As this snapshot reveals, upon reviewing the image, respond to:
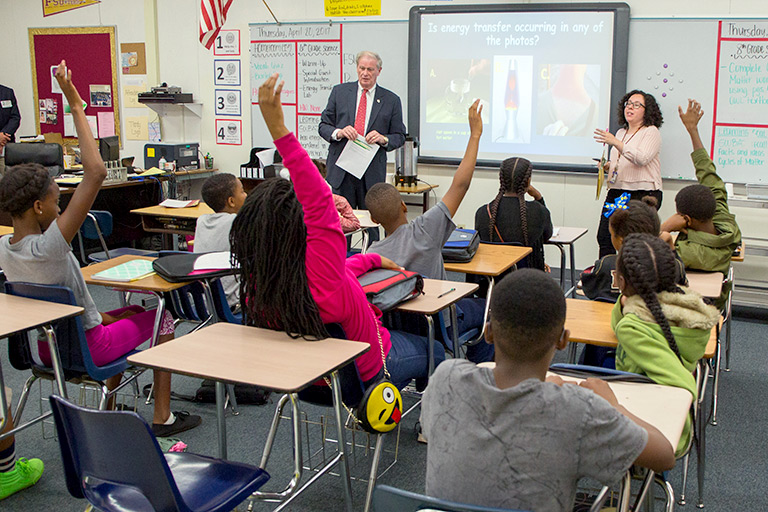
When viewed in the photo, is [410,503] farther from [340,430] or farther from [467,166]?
[467,166]

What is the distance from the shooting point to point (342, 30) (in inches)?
255

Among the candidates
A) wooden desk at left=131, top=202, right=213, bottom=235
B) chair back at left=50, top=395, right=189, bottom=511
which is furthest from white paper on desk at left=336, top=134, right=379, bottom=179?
chair back at left=50, top=395, right=189, bottom=511

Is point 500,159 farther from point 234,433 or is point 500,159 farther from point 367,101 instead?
point 234,433

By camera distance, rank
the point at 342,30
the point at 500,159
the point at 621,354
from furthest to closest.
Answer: the point at 342,30, the point at 500,159, the point at 621,354

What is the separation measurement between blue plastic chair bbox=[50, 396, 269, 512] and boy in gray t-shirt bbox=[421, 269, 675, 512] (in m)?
0.59

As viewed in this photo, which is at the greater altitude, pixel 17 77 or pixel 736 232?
pixel 17 77

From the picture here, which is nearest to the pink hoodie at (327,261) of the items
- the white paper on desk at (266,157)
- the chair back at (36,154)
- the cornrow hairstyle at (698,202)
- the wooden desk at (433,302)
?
the wooden desk at (433,302)

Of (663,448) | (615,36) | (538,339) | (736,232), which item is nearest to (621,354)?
(663,448)

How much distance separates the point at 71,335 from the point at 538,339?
1917 millimetres

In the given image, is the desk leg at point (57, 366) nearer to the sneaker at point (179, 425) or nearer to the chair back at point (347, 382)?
the sneaker at point (179, 425)

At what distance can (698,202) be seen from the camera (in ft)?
11.3

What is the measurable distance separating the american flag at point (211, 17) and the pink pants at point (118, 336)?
163 inches

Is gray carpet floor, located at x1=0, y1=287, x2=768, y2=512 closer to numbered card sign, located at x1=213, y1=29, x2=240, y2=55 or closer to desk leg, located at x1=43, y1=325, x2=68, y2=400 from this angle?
desk leg, located at x1=43, y1=325, x2=68, y2=400

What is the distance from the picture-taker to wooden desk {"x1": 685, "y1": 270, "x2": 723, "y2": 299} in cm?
289
